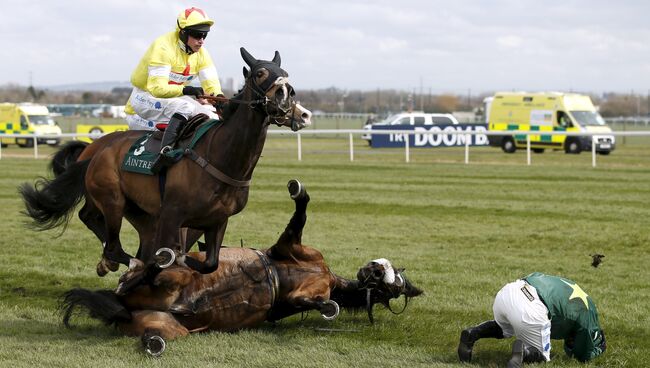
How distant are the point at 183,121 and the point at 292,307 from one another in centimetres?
158

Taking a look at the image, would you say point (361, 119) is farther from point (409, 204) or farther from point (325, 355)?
point (325, 355)

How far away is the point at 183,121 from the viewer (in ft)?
21.8

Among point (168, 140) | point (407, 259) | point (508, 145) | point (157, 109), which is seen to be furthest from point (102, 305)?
point (508, 145)

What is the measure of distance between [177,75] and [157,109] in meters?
0.36

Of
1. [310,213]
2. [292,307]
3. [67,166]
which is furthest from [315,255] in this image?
[310,213]

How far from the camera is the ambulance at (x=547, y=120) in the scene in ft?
106

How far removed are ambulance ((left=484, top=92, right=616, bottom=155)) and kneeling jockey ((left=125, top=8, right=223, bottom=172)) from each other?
26.0 m

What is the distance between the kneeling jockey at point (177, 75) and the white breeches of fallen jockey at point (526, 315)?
2.68 meters

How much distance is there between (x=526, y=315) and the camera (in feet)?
16.4

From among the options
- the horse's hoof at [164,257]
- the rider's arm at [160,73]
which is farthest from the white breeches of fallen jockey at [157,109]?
the horse's hoof at [164,257]

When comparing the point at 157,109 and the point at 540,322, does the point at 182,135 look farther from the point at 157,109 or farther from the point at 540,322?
the point at 540,322

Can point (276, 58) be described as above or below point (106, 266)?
above

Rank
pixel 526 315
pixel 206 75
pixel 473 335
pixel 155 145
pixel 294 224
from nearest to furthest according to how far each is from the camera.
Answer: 1. pixel 526 315
2. pixel 473 335
3. pixel 294 224
4. pixel 155 145
5. pixel 206 75

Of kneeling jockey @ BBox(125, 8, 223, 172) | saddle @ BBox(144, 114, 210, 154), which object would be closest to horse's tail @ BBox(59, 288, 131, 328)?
saddle @ BBox(144, 114, 210, 154)
